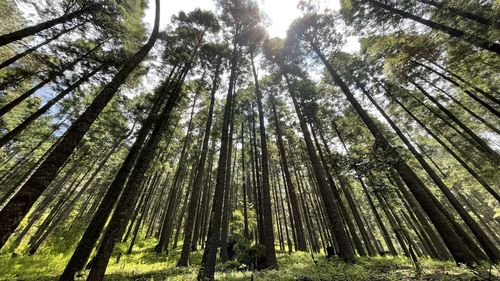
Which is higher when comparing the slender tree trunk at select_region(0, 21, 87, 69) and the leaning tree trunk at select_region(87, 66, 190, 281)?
the slender tree trunk at select_region(0, 21, 87, 69)

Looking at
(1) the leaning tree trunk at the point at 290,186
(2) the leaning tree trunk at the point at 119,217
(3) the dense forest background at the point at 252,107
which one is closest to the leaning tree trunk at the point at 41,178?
(3) the dense forest background at the point at 252,107

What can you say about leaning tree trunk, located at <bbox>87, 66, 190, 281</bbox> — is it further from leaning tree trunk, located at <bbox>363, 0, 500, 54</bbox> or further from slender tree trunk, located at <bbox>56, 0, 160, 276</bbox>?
leaning tree trunk, located at <bbox>363, 0, 500, 54</bbox>

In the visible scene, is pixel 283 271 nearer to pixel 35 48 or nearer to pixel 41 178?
pixel 41 178

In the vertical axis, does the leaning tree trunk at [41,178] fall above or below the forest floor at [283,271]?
above

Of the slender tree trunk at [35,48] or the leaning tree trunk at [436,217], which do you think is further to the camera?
the slender tree trunk at [35,48]

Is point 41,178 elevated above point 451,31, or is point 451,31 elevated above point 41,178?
point 451,31

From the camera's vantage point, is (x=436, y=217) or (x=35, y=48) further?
(x=35, y=48)

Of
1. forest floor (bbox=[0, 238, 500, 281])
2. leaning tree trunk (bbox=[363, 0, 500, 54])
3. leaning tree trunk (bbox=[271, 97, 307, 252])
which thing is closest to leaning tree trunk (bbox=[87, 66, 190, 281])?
forest floor (bbox=[0, 238, 500, 281])

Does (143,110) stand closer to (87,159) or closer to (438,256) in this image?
(87,159)

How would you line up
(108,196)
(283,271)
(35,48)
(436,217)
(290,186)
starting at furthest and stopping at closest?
1. (290,186)
2. (35,48)
3. (283,271)
4. (108,196)
5. (436,217)

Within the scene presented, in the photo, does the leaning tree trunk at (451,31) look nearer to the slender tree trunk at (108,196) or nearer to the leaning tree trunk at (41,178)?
the slender tree trunk at (108,196)

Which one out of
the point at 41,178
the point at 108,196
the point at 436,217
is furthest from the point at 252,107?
the point at 41,178

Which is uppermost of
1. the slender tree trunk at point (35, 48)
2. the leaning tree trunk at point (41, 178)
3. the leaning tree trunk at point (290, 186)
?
the slender tree trunk at point (35, 48)

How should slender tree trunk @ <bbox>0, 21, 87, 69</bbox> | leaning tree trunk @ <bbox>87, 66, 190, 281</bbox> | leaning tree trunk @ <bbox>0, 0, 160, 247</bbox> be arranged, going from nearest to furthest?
leaning tree trunk @ <bbox>0, 0, 160, 247</bbox> < leaning tree trunk @ <bbox>87, 66, 190, 281</bbox> < slender tree trunk @ <bbox>0, 21, 87, 69</bbox>
